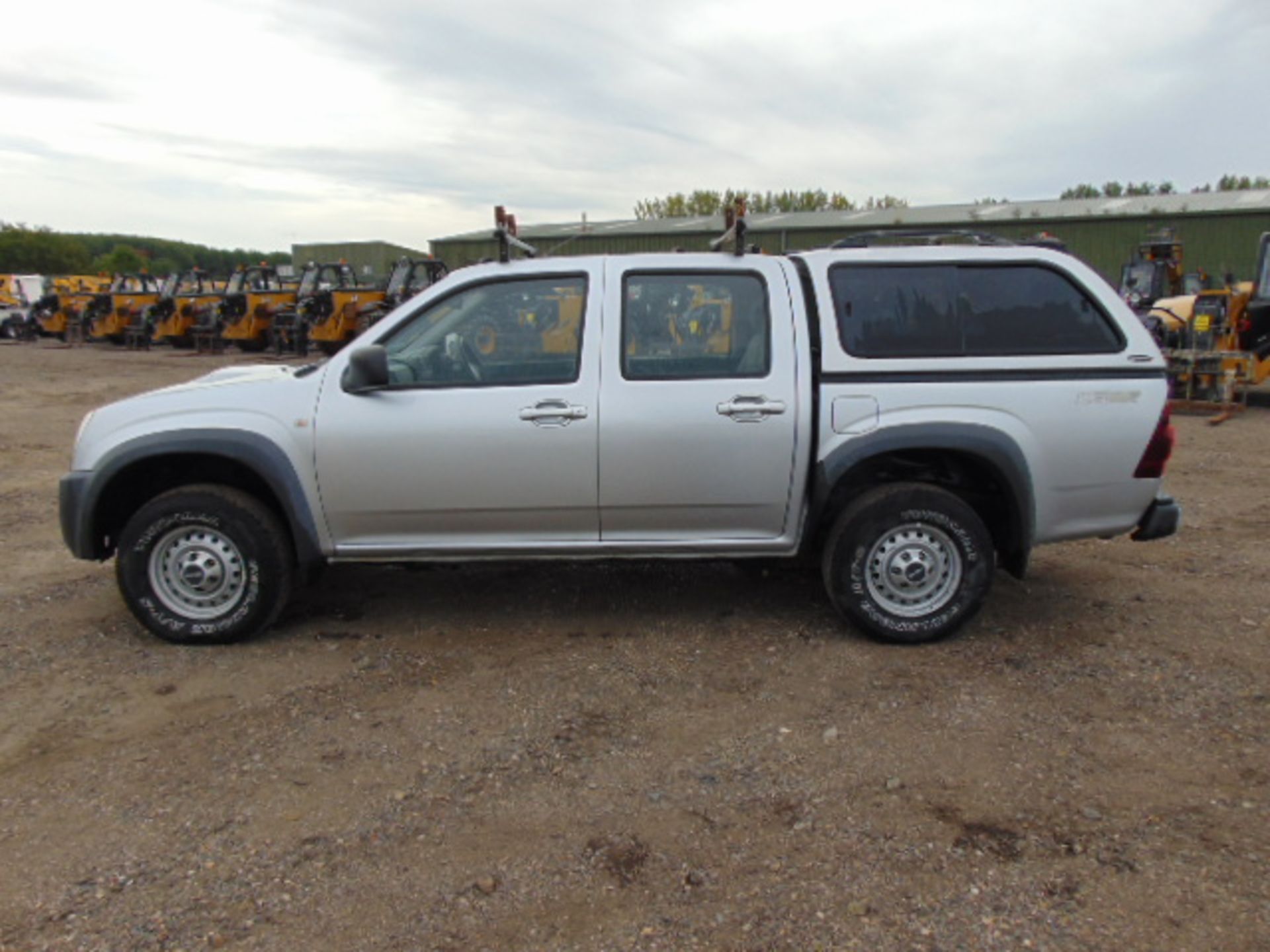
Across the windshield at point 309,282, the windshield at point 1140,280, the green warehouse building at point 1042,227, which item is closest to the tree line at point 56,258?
the green warehouse building at point 1042,227

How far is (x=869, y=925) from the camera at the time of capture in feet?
8.34

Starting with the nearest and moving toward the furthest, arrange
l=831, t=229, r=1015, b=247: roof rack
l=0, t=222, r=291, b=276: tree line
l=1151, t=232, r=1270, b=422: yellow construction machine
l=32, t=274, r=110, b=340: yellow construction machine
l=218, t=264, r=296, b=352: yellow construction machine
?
1. l=831, t=229, r=1015, b=247: roof rack
2. l=1151, t=232, r=1270, b=422: yellow construction machine
3. l=218, t=264, r=296, b=352: yellow construction machine
4. l=32, t=274, r=110, b=340: yellow construction machine
5. l=0, t=222, r=291, b=276: tree line

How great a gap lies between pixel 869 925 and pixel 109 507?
12.7 feet

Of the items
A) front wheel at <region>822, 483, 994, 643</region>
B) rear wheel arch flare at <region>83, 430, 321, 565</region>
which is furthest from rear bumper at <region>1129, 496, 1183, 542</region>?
rear wheel arch flare at <region>83, 430, 321, 565</region>

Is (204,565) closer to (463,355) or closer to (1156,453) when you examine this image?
(463,355)

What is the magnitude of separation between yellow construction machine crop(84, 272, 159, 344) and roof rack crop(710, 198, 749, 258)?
78.1 feet

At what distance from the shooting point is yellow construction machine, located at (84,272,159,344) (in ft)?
81.8

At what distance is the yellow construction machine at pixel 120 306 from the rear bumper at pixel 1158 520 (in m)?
25.6

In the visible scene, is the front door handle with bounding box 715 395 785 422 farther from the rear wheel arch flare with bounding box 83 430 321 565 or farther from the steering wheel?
the rear wheel arch flare with bounding box 83 430 321 565

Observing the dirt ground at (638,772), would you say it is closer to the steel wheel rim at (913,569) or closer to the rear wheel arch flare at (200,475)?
the steel wheel rim at (913,569)

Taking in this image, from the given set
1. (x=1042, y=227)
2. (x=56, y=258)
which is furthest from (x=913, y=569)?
(x=56, y=258)

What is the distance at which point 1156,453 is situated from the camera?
429cm

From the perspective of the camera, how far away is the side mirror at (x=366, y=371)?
4.14 metres

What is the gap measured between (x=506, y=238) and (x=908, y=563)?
2544 mm
